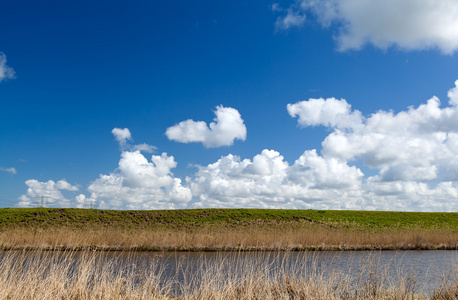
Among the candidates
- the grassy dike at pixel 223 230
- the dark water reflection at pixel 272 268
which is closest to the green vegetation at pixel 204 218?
the grassy dike at pixel 223 230

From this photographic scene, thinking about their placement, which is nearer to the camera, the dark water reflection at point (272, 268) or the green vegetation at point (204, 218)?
the dark water reflection at point (272, 268)

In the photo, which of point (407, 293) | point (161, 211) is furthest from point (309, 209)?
point (407, 293)

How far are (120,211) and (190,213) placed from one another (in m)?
8.76

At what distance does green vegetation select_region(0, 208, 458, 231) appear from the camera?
3922 centimetres

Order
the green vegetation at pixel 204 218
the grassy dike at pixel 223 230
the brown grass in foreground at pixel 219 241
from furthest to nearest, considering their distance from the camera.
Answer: the green vegetation at pixel 204 218 → the grassy dike at pixel 223 230 → the brown grass in foreground at pixel 219 241

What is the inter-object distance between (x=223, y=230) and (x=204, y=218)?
1539cm

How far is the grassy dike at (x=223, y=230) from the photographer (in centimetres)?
2186

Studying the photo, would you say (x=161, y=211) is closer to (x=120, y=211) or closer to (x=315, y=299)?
(x=120, y=211)

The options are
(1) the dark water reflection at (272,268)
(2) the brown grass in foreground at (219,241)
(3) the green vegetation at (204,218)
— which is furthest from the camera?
(3) the green vegetation at (204,218)

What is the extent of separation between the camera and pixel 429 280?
12984mm

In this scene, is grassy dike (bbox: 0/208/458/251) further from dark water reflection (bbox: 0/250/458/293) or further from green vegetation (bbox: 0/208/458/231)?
dark water reflection (bbox: 0/250/458/293)

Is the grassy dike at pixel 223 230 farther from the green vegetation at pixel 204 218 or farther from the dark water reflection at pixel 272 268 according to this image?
the dark water reflection at pixel 272 268

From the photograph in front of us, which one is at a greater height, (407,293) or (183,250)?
(407,293)

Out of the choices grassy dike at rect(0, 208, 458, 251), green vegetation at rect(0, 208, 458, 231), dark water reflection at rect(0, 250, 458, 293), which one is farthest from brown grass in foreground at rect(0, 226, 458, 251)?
green vegetation at rect(0, 208, 458, 231)
